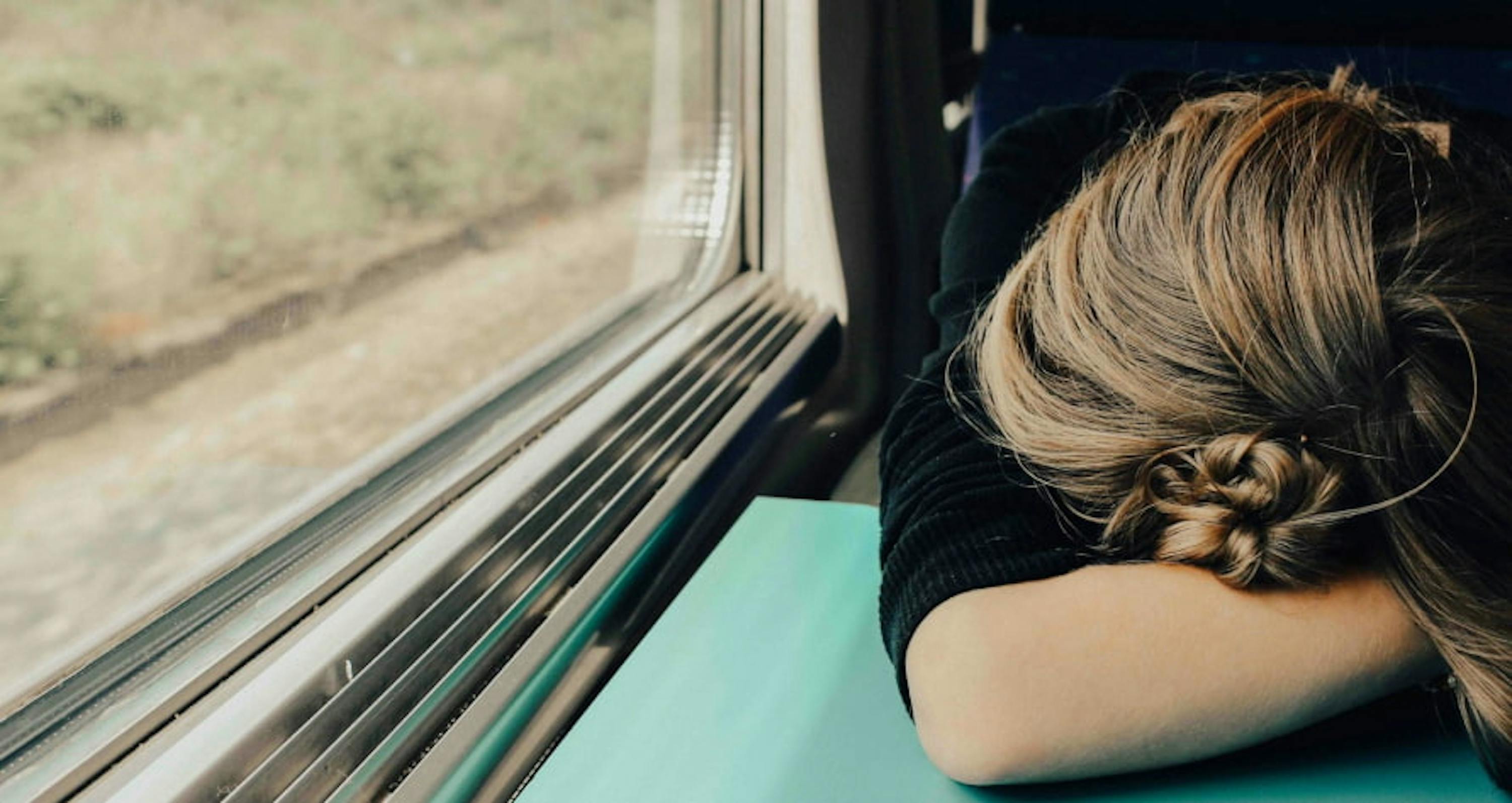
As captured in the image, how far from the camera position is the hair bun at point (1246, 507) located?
0.66 m

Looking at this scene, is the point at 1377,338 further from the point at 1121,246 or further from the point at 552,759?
the point at 552,759

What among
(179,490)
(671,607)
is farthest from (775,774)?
(179,490)

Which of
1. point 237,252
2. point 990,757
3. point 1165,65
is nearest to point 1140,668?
point 990,757

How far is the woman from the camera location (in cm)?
67

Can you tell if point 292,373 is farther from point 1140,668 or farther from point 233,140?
point 1140,668

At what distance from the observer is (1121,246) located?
0.78 metres

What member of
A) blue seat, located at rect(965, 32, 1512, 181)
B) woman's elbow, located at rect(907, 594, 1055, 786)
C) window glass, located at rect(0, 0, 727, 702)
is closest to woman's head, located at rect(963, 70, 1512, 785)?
woman's elbow, located at rect(907, 594, 1055, 786)

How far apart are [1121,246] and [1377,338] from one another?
6.7 inches

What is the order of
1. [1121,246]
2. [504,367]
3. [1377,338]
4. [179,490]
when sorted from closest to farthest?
1. [1377,338]
2. [1121,246]
3. [179,490]
4. [504,367]

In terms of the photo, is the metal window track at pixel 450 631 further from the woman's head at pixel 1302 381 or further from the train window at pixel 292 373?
the woman's head at pixel 1302 381

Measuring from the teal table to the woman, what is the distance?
0.04 m

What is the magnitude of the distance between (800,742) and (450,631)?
0.29 metres

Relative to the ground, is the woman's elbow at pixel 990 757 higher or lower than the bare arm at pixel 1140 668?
lower

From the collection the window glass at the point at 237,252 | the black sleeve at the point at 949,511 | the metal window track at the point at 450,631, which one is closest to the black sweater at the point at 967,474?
the black sleeve at the point at 949,511
